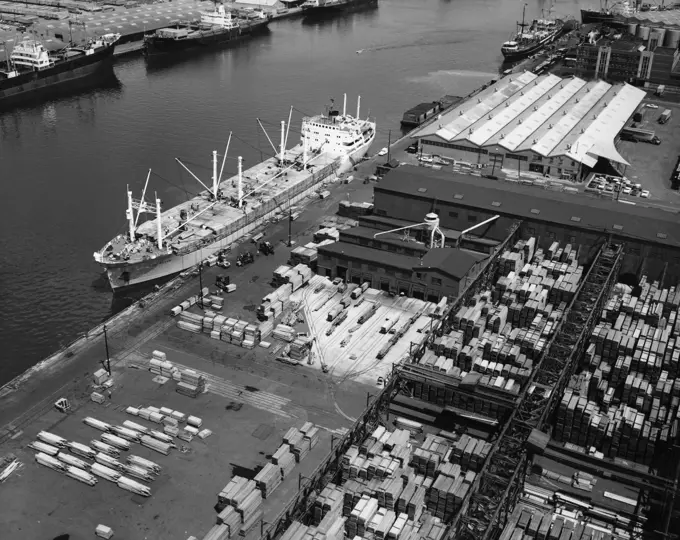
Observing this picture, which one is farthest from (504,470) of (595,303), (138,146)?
(138,146)

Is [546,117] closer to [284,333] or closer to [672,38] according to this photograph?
[284,333]

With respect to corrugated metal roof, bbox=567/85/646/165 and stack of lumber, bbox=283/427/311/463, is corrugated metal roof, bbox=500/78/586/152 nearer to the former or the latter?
corrugated metal roof, bbox=567/85/646/165

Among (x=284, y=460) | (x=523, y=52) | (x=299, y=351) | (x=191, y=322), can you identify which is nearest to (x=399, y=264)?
(x=299, y=351)

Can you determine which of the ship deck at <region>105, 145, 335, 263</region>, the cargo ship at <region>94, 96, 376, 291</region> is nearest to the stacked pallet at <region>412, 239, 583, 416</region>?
the cargo ship at <region>94, 96, 376, 291</region>

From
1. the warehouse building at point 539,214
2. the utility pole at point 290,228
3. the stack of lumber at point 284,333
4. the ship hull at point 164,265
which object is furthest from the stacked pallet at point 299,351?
the warehouse building at point 539,214

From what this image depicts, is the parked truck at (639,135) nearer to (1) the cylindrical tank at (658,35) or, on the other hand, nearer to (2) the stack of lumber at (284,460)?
(1) the cylindrical tank at (658,35)

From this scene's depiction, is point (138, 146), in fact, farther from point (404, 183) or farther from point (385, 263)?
point (385, 263)
